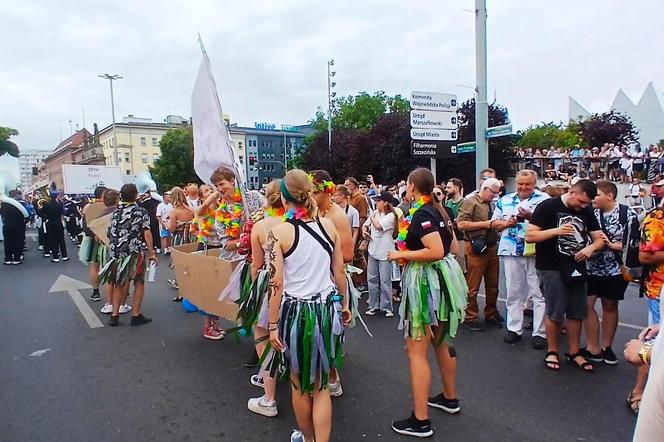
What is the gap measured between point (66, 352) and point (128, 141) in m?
89.7

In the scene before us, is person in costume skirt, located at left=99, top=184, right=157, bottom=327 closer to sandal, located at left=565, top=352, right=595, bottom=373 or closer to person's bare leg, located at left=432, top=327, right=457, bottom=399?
person's bare leg, located at left=432, top=327, right=457, bottom=399

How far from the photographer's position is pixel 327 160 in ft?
105

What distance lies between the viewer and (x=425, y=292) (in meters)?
3.16

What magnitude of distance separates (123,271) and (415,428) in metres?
4.09

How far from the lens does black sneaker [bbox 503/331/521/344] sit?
4.85 meters

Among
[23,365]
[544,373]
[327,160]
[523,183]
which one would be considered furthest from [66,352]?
[327,160]

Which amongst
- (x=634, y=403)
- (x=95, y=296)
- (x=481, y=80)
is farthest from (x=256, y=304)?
(x=481, y=80)

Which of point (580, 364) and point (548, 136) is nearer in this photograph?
point (580, 364)

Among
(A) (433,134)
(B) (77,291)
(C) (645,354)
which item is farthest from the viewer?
(A) (433,134)

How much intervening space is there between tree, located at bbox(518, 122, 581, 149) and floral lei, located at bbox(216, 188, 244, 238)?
3941cm

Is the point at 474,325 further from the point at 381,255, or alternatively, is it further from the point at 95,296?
the point at 95,296

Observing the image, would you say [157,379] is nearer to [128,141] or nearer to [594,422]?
[594,422]

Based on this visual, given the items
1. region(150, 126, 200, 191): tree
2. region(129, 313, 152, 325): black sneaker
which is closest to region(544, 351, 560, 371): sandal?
region(129, 313, 152, 325): black sneaker

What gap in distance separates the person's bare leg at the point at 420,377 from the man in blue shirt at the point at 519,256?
2.13m
